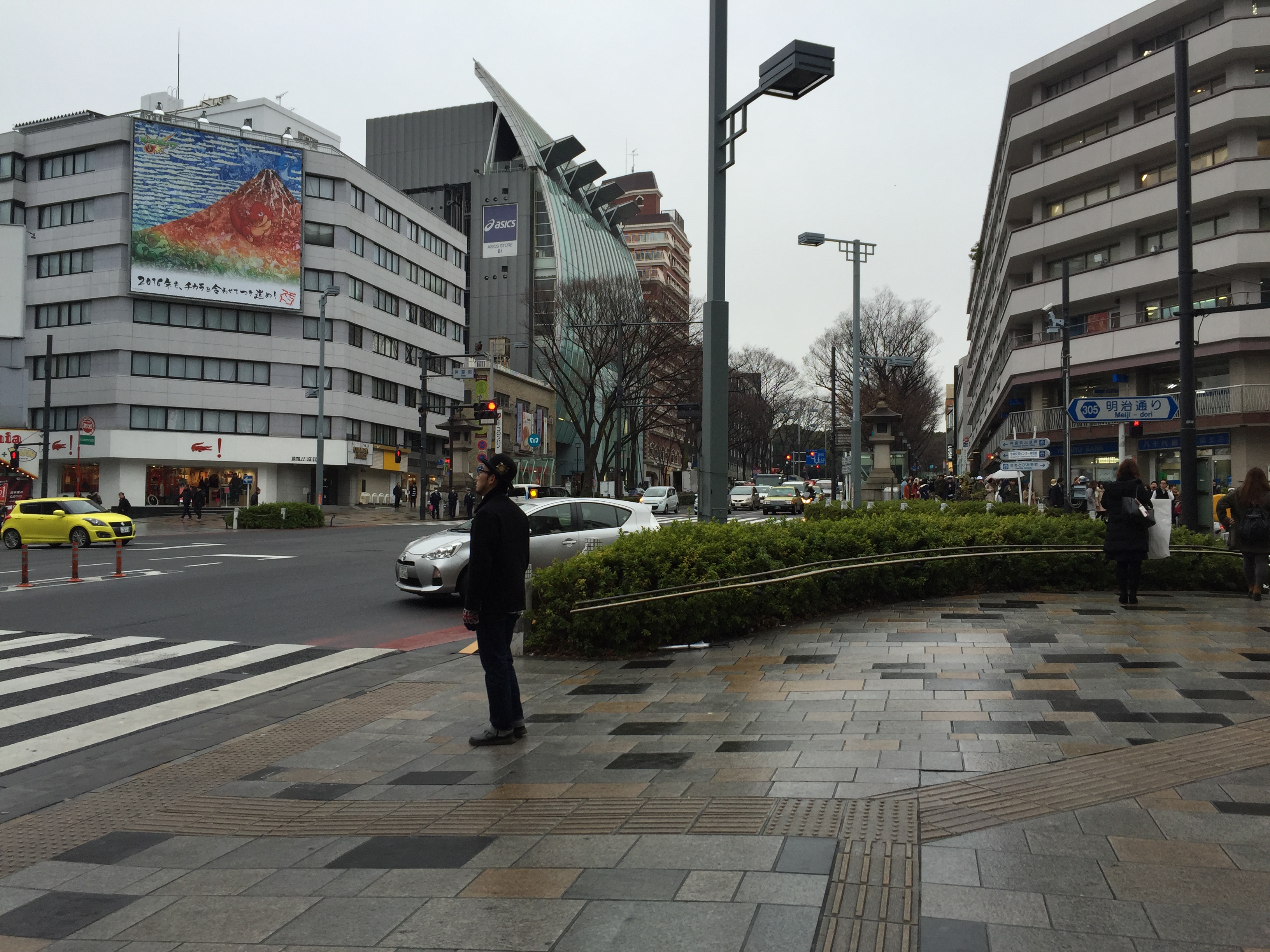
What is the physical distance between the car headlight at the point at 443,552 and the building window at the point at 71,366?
50.1m

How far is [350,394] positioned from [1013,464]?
4453 centimetres

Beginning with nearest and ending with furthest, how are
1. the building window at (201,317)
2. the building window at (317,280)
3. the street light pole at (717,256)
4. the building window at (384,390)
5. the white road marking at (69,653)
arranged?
the white road marking at (69,653), the street light pole at (717,256), the building window at (201,317), the building window at (317,280), the building window at (384,390)

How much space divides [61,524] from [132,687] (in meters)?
22.1

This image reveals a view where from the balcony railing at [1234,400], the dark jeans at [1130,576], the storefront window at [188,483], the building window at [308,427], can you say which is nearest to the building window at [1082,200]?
the balcony railing at [1234,400]

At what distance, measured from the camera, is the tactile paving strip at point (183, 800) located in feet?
16.0

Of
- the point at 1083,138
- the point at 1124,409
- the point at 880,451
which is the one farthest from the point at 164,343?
the point at 1124,409

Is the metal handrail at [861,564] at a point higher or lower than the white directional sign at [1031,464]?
lower

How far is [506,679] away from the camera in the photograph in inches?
248

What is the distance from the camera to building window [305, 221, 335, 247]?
6041 cm

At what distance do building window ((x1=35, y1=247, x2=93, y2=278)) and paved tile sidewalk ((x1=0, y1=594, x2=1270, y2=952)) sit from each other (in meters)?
A: 57.7

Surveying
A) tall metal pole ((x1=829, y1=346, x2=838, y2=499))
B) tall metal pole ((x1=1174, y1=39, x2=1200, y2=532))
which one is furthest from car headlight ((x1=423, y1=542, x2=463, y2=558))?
tall metal pole ((x1=829, y1=346, x2=838, y2=499))

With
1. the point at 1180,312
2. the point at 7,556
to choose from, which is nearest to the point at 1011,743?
the point at 1180,312

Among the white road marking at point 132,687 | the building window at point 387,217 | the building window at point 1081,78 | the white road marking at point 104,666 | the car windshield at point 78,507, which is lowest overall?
the white road marking at point 132,687

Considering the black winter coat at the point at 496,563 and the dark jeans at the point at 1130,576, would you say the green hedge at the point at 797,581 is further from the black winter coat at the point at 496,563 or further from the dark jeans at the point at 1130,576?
the black winter coat at the point at 496,563
